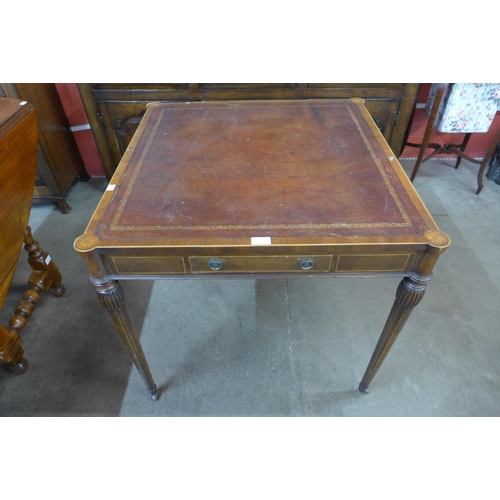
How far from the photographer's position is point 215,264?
0.98 meters

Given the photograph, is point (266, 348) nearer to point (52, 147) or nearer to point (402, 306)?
point (402, 306)

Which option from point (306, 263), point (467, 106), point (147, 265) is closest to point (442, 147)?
point (467, 106)

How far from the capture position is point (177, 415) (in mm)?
1402

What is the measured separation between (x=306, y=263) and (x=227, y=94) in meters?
1.37

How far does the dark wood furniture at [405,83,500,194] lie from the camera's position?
2.10 metres

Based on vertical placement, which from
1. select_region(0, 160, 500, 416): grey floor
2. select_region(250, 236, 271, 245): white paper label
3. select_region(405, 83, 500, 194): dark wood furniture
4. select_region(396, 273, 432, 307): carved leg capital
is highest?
select_region(250, 236, 271, 245): white paper label

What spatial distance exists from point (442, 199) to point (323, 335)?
1483 millimetres

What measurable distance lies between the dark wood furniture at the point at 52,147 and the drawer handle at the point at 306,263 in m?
1.83

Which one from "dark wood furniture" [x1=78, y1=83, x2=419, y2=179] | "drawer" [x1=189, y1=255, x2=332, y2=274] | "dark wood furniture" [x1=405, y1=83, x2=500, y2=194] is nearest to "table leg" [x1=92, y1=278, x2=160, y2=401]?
"drawer" [x1=189, y1=255, x2=332, y2=274]

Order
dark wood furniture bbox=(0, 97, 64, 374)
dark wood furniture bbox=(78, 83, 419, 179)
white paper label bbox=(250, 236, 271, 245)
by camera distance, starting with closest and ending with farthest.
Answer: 1. white paper label bbox=(250, 236, 271, 245)
2. dark wood furniture bbox=(0, 97, 64, 374)
3. dark wood furniture bbox=(78, 83, 419, 179)

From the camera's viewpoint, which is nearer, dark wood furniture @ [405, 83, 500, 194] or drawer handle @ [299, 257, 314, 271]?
drawer handle @ [299, 257, 314, 271]

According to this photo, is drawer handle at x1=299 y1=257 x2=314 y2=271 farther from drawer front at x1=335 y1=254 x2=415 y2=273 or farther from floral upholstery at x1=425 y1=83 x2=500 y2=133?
floral upholstery at x1=425 y1=83 x2=500 y2=133

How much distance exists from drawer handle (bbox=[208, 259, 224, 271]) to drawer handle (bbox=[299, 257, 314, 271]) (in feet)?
0.73

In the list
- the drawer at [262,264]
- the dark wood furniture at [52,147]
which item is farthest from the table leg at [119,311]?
the dark wood furniture at [52,147]
